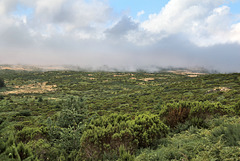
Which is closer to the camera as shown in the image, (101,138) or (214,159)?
(214,159)

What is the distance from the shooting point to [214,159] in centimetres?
346

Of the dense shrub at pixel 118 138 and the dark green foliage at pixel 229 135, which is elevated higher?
the dark green foliage at pixel 229 135

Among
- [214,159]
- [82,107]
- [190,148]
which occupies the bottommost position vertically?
[82,107]

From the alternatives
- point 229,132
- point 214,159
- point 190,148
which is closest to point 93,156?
point 190,148

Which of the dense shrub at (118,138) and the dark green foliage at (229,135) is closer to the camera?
the dark green foliage at (229,135)

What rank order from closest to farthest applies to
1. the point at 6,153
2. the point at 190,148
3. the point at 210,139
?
the point at 6,153 → the point at 190,148 → the point at 210,139

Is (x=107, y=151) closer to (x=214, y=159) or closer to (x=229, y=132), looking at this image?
(x=214, y=159)

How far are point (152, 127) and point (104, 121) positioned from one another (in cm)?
247

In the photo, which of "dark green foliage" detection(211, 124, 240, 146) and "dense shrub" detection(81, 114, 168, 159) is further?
"dense shrub" detection(81, 114, 168, 159)

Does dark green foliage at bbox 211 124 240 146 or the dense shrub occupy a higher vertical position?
dark green foliage at bbox 211 124 240 146

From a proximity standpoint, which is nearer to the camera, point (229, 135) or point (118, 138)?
point (229, 135)

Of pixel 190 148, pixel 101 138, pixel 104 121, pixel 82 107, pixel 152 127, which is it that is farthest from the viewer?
pixel 82 107

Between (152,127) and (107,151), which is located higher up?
(152,127)

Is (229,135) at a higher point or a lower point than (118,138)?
higher
